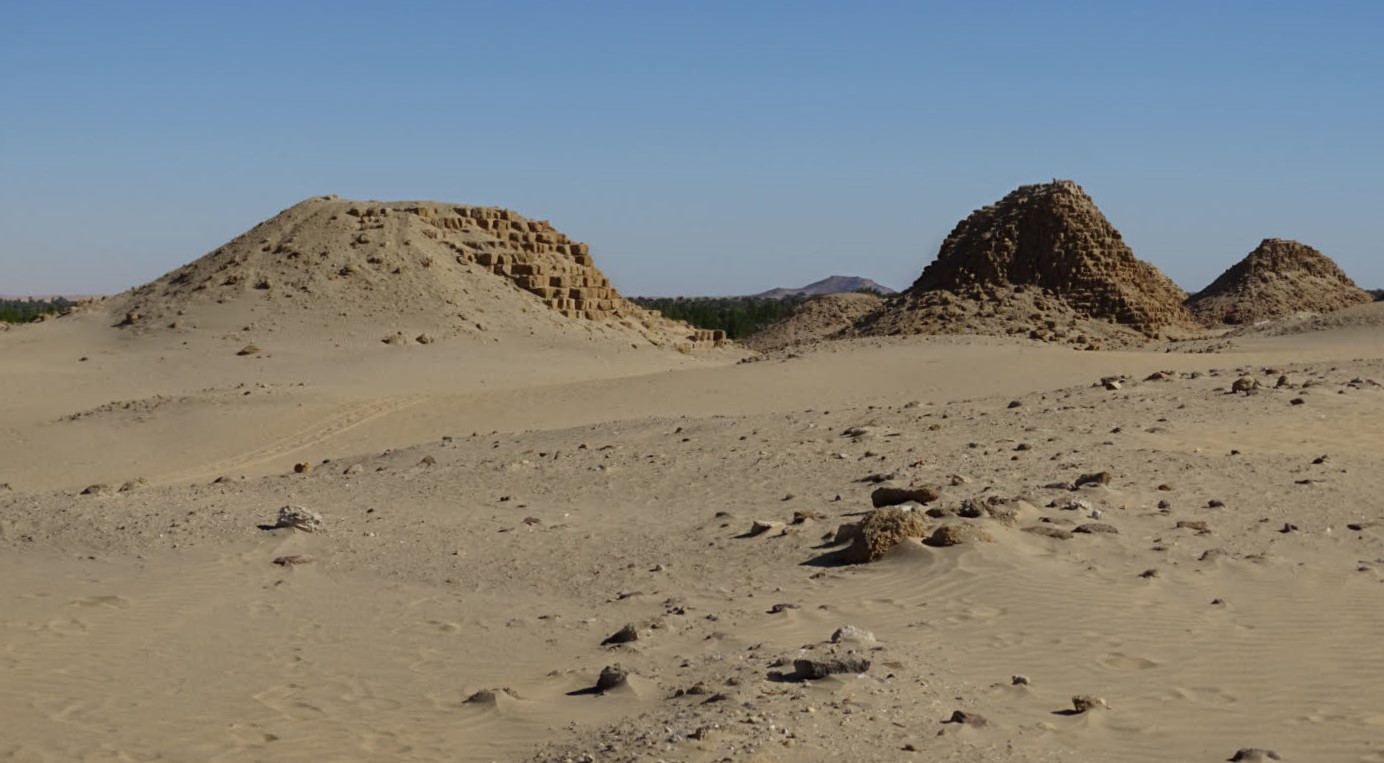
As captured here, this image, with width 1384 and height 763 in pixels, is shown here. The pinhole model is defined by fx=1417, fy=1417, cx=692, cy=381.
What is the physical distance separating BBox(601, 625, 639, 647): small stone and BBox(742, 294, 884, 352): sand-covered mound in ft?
119

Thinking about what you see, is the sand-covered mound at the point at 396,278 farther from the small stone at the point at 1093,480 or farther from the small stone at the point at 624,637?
the small stone at the point at 624,637

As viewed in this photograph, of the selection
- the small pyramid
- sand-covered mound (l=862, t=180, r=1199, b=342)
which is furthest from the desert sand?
the small pyramid

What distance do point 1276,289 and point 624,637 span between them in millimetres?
43953

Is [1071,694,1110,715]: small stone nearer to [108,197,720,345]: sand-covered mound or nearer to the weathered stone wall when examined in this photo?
[108,197,720,345]: sand-covered mound

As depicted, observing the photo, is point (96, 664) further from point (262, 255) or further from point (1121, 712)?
point (262, 255)

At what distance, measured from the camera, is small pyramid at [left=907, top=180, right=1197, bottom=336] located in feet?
110

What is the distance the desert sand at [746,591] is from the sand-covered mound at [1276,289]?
28.3 meters

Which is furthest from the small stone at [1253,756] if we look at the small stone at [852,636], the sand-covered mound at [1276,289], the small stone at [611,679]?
the sand-covered mound at [1276,289]

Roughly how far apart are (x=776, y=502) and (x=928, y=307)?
23688 millimetres

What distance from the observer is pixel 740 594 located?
877 centimetres

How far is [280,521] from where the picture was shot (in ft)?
36.7

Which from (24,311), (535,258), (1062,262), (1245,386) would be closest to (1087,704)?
(1245,386)

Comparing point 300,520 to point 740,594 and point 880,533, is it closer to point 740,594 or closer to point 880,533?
point 740,594

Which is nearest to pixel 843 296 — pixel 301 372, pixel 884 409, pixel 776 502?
pixel 301 372
